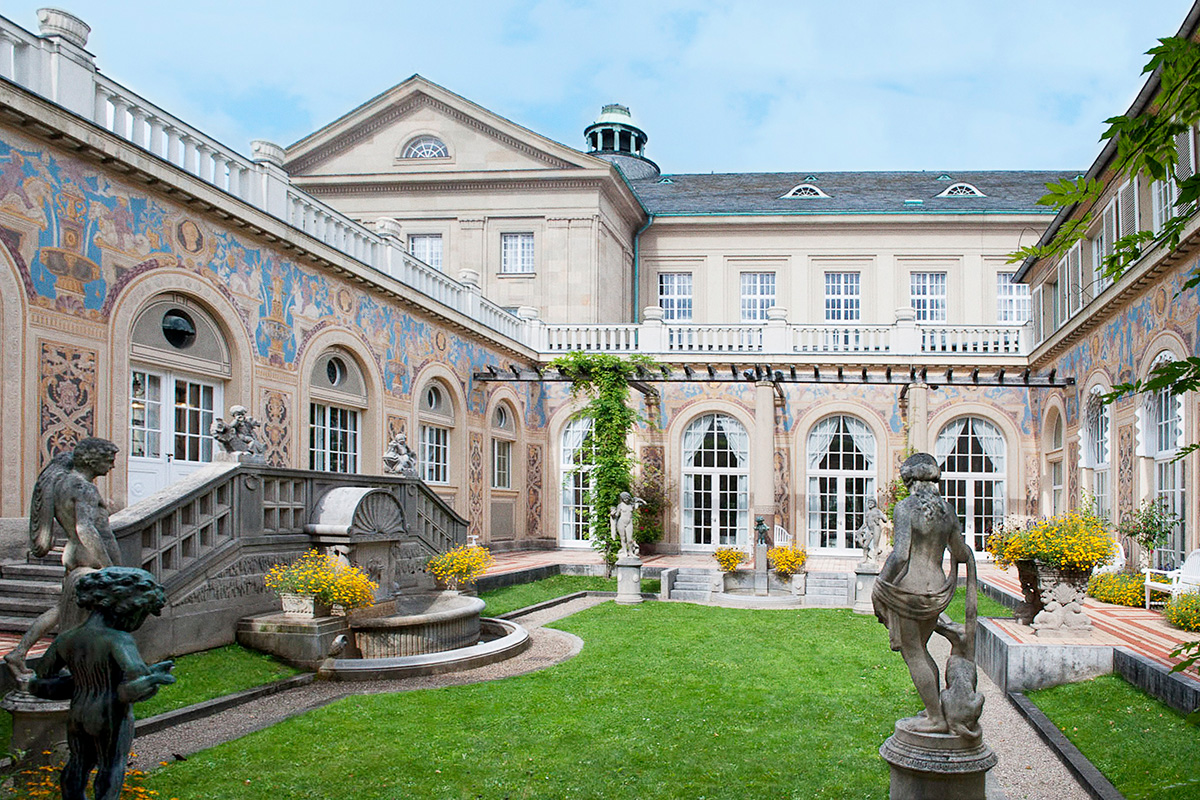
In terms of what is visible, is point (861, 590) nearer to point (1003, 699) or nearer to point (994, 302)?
point (1003, 699)

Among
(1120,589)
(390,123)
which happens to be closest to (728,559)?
(1120,589)

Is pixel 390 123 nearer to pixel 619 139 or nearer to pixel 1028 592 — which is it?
pixel 619 139

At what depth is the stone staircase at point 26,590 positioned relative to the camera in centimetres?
909

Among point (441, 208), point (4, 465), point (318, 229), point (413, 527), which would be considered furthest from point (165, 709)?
point (441, 208)

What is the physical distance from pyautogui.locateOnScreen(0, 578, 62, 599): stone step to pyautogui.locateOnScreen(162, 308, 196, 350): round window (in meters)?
4.27

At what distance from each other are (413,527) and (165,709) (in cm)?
624

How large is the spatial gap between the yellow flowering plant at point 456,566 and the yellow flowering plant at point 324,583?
3.02m

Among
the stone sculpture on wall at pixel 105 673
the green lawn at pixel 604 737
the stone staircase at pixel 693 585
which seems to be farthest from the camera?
the stone staircase at pixel 693 585

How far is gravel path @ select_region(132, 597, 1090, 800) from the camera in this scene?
22.4 ft

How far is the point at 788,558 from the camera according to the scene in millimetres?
18312

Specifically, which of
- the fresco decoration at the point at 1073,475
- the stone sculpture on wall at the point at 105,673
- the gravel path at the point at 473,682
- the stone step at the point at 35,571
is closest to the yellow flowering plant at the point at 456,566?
the gravel path at the point at 473,682

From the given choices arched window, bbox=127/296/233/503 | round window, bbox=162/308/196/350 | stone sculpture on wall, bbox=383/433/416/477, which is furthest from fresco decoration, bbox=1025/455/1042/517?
round window, bbox=162/308/196/350

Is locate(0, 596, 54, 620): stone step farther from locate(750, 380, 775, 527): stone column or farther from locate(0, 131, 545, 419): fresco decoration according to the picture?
locate(750, 380, 775, 527): stone column

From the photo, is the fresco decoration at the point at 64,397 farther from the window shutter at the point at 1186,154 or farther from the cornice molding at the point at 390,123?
the cornice molding at the point at 390,123
